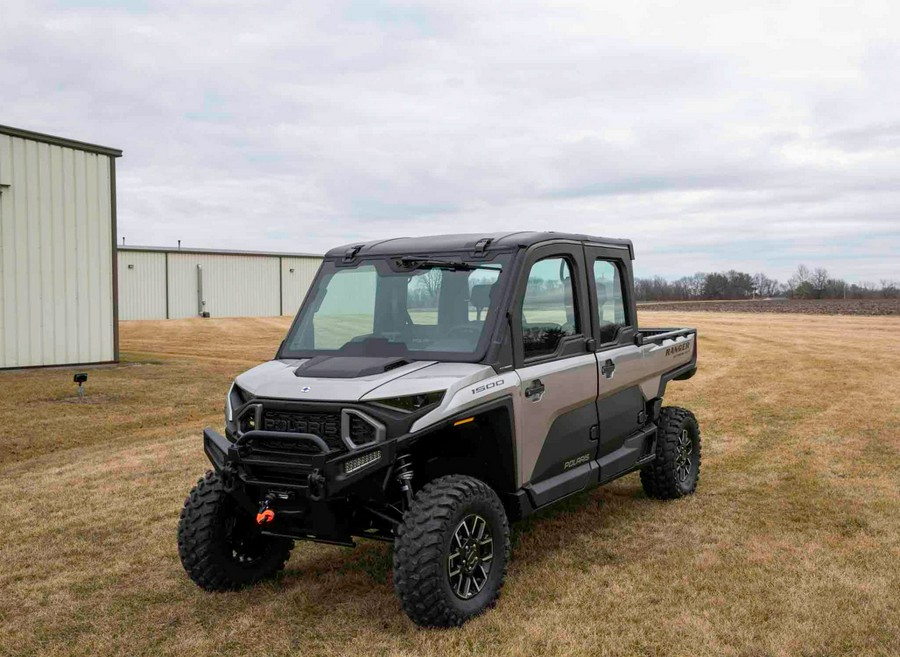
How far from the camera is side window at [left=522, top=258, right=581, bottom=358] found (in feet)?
17.5

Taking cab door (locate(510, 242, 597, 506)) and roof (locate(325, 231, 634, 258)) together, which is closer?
cab door (locate(510, 242, 597, 506))

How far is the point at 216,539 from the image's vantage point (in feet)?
16.5

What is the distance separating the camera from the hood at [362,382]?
14.8 feet

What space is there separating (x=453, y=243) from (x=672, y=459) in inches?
118

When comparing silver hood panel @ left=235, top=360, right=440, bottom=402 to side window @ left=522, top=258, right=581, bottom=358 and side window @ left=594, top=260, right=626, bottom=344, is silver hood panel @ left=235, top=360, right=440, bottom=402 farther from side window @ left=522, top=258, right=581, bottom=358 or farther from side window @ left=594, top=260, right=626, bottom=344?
side window @ left=594, top=260, right=626, bottom=344

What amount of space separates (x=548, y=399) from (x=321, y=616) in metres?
1.89

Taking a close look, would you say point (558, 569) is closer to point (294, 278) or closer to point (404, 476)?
point (404, 476)

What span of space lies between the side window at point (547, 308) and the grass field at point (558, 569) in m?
1.50

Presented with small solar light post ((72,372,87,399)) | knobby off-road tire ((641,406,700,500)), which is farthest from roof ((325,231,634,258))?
small solar light post ((72,372,87,399))

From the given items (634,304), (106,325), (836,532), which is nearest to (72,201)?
(106,325)

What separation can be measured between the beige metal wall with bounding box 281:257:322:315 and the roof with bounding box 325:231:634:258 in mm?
47754

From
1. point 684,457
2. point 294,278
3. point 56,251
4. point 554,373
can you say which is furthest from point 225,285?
point 554,373

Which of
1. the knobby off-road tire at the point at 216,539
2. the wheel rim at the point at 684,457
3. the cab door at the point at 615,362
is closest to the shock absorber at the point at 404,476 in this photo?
the knobby off-road tire at the point at 216,539

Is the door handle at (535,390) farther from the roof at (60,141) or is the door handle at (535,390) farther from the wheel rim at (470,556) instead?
the roof at (60,141)
